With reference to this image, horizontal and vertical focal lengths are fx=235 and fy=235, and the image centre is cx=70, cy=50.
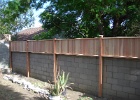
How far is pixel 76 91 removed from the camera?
7.89 m

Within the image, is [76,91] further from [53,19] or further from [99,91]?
[53,19]

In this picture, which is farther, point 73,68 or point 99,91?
point 73,68

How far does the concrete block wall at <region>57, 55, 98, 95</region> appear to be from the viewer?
7207 millimetres

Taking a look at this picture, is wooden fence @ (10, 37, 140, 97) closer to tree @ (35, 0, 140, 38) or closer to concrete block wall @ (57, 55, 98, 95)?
concrete block wall @ (57, 55, 98, 95)

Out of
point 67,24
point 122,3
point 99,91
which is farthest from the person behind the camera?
point 67,24

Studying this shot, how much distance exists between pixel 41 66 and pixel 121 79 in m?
4.32

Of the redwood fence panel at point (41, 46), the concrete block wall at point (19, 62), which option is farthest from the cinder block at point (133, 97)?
the concrete block wall at point (19, 62)

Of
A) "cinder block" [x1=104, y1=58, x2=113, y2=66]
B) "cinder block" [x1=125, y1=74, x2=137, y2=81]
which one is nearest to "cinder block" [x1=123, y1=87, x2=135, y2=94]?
"cinder block" [x1=125, y1=74, x2=137, y2=81]

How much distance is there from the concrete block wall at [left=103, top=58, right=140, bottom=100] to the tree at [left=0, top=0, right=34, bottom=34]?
704 cm

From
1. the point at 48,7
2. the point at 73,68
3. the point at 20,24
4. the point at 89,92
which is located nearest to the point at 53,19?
the point at 48,7

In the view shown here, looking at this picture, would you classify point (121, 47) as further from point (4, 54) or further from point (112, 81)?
point (4, 54)

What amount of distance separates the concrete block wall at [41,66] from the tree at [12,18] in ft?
10.2

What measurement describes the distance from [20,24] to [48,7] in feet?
63.8

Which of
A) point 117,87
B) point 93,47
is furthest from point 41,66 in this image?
point 117,87
